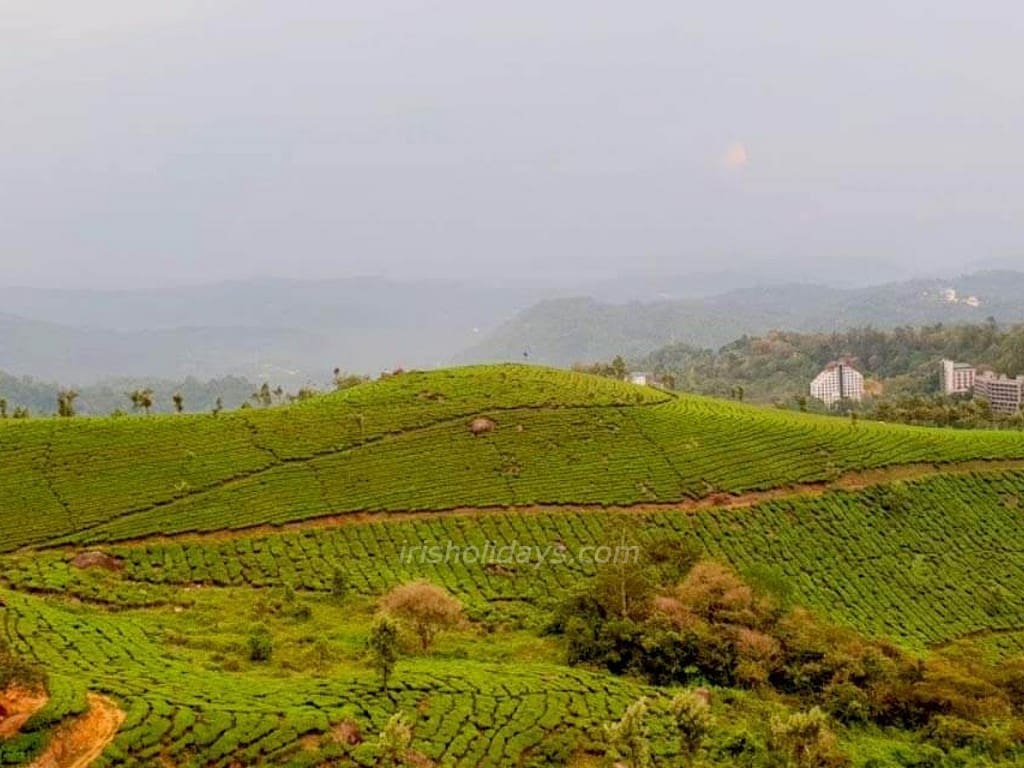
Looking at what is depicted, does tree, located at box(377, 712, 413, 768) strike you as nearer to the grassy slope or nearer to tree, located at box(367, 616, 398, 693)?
tree, located at box(367, 616, 398, 693)

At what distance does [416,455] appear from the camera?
61.5 meters

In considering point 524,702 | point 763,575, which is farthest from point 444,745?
point 763,575

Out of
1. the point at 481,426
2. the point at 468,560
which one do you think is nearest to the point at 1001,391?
the point at 481,426

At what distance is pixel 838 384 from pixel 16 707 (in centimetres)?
17855

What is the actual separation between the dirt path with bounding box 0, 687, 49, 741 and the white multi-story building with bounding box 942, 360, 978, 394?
556 feet

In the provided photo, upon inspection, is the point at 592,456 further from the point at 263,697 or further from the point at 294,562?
the point at 263,697

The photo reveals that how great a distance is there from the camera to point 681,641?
35344 millimetres

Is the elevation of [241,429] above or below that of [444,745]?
above

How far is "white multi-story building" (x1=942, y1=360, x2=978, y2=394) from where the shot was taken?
540 ft

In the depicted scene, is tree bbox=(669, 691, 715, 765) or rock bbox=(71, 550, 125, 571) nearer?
tree bbox=(669, 691, 715, 765)

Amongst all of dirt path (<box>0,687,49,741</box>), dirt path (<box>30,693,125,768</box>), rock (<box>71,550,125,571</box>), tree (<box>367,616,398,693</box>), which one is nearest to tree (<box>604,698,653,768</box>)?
tree (<box>367,616,398,693</box>)

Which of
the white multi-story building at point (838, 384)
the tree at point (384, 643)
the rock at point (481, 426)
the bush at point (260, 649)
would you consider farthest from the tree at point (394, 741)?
the white multi-story building at point (838, 384)

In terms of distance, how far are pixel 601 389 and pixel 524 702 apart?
48425mm

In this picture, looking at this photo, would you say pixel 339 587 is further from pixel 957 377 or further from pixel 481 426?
pixel 957 377
